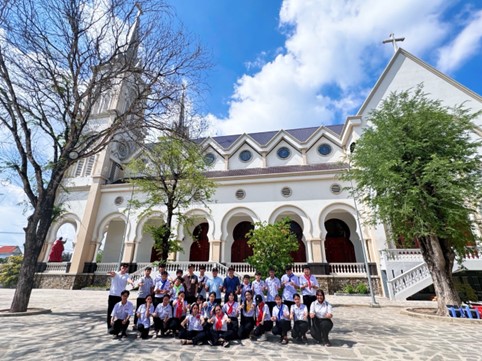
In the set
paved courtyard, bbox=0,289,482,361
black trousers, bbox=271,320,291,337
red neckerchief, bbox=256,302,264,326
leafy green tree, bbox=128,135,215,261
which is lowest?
paved courtyard, bbox=0,289,482,361

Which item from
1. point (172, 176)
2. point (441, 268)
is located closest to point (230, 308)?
point (441, 268)

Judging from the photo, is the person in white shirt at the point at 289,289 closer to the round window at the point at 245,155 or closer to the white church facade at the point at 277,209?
the white church facade at the point at 277,209

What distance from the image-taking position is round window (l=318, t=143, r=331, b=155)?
75.0 ft

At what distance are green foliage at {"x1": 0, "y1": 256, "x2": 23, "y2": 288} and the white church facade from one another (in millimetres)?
3169

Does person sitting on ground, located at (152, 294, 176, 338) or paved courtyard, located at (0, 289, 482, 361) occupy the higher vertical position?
person sitting on ground, located at (152, 294, 176, 338)

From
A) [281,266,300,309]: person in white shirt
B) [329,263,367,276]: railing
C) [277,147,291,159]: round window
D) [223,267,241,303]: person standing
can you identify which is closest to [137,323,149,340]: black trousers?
[223,267,241,303]: person standing

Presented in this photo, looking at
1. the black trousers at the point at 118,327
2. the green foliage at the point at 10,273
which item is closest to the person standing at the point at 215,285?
the black trousers at the point at 118,327

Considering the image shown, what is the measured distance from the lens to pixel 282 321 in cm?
607

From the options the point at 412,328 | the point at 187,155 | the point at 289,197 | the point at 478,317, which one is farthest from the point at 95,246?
the point at 478,317

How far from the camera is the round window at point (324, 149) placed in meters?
22.9

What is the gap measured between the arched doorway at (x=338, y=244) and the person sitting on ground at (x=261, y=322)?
576 inches

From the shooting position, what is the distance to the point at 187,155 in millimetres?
15500

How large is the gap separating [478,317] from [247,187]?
1460cm

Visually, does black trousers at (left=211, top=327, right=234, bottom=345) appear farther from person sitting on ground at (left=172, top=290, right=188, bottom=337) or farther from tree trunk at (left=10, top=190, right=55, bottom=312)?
tree trunk at (left=10, top=190, right=55, bottom=312)
